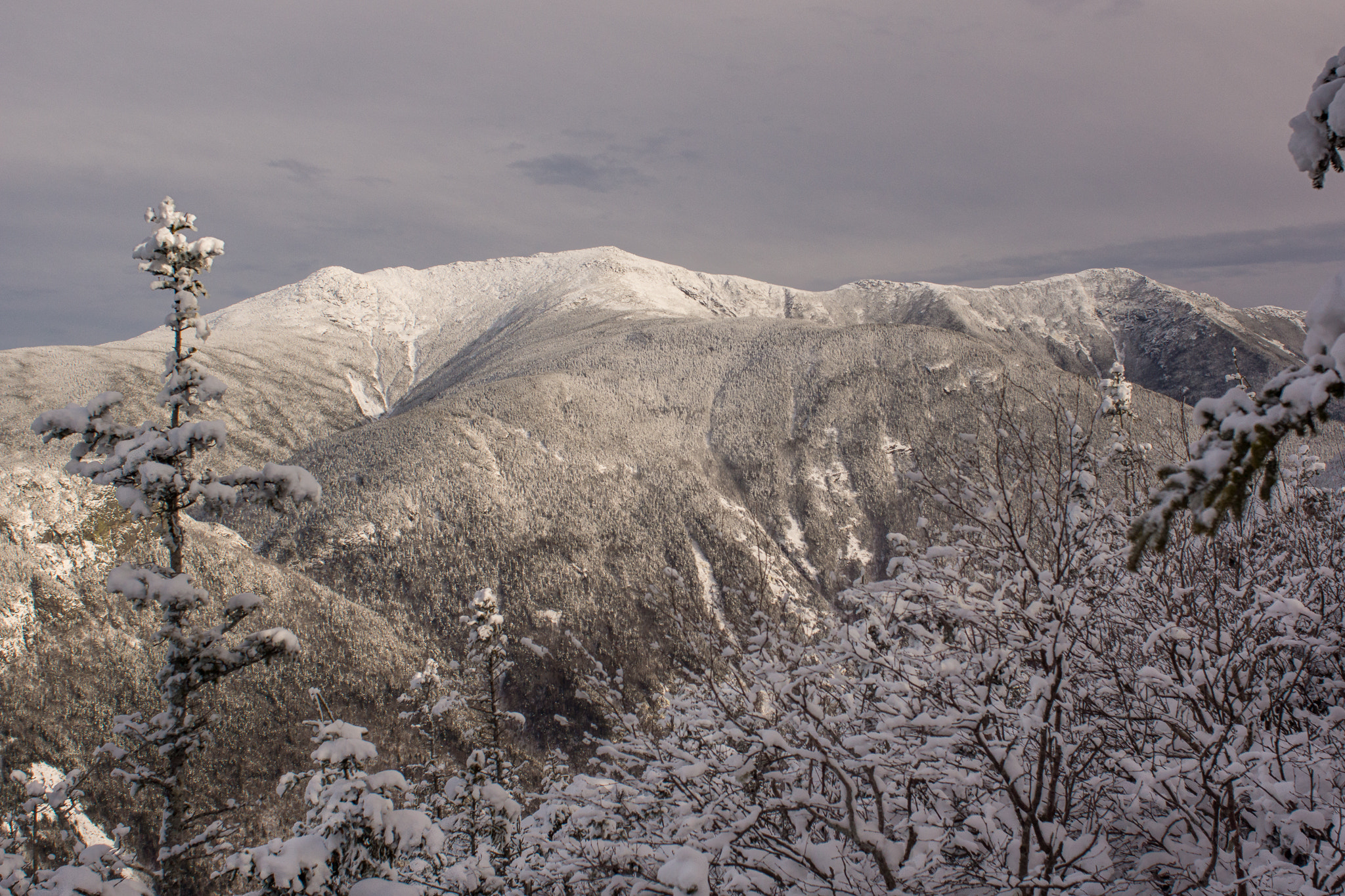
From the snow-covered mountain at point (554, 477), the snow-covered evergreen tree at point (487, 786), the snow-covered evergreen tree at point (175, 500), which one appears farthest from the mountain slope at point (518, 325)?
the snow-covered evergreen tree at point (175, 500)

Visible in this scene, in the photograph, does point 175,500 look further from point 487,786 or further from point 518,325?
point 518,325

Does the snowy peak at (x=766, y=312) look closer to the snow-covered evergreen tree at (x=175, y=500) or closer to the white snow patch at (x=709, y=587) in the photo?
the white snow patch at (x=709, y=587)

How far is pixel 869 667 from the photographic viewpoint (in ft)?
31.5

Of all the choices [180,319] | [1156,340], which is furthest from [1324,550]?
[1156,340]

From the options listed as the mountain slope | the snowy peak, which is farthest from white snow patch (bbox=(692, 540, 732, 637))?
the snowy peak

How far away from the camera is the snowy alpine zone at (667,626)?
5.75 meters

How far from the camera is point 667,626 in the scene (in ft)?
46.1

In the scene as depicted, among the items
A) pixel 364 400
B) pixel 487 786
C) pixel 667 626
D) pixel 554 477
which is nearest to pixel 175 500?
pixel 487 786

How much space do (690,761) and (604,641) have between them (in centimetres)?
4644

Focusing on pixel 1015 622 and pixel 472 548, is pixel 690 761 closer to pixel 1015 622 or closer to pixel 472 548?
pixel 1015 622

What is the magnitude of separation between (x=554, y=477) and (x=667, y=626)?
53.1m

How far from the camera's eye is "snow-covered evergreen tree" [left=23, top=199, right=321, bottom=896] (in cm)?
750

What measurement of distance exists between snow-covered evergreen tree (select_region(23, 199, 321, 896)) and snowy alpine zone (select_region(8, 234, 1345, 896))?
52 millimetres

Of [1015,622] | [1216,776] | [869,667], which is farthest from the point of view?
[869,667]
